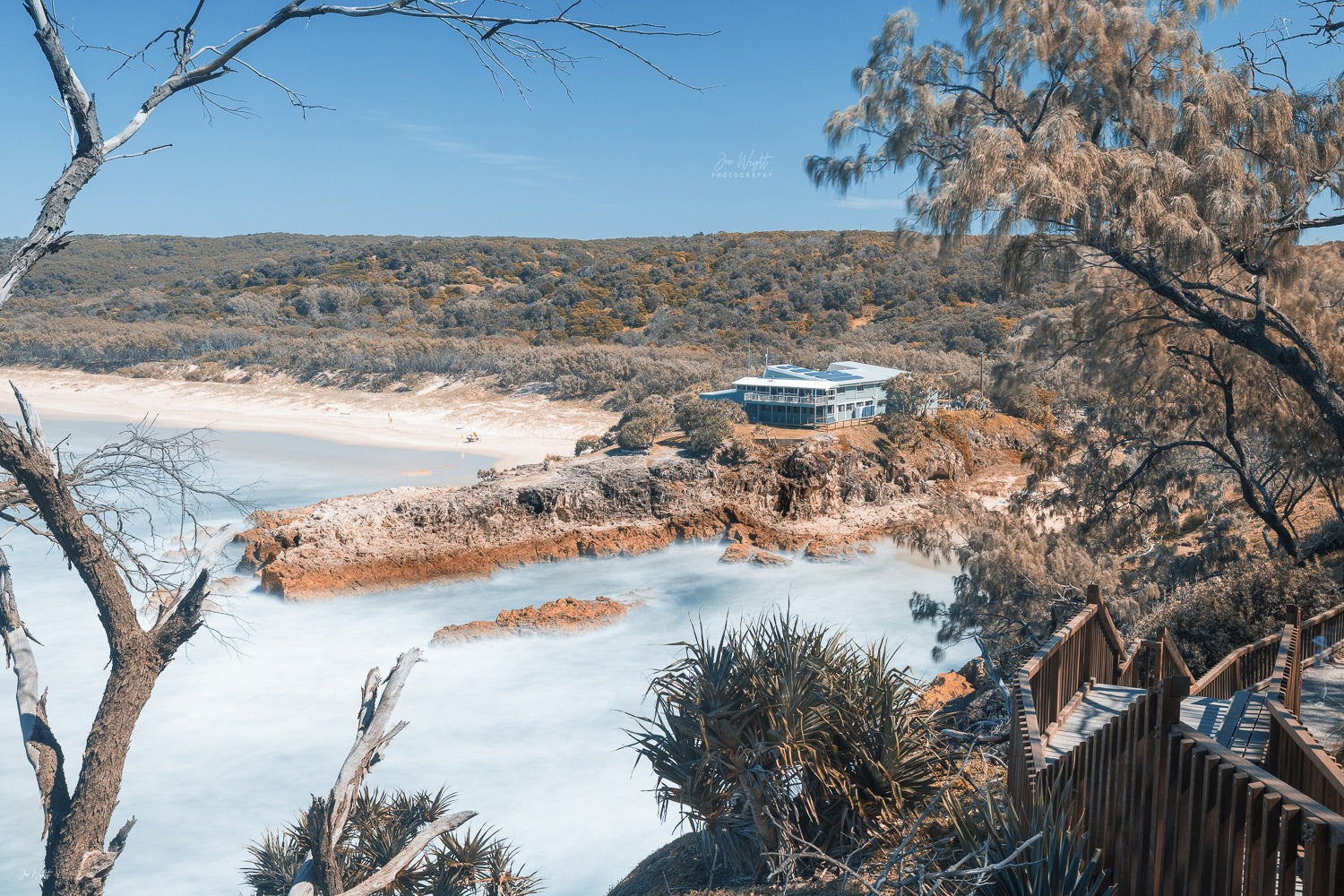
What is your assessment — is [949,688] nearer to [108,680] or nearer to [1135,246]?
[1135,246]

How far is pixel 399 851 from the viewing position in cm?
757

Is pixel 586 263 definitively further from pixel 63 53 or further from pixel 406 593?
pixel 63 53

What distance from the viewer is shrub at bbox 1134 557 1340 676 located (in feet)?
32.1

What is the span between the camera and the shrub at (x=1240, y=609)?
9.77 meters

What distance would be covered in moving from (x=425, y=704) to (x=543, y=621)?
3168mm

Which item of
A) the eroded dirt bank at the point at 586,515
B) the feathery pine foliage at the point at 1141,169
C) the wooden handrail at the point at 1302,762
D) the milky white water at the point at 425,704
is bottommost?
the milky white water at the point at 425,704

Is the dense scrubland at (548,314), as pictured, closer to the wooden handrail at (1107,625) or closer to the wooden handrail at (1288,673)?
the wooden handrail at (1107,625)

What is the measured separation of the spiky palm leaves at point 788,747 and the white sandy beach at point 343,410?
76.9ft

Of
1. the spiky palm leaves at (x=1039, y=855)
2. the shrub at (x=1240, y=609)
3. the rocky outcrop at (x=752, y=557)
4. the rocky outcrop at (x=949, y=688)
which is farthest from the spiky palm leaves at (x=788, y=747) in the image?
the rocky outcrop at (x=752, y=557)

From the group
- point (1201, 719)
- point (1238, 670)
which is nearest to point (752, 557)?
point (1238, 670)

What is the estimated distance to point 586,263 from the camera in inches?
2793

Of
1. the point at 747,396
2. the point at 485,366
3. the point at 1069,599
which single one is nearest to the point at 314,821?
the point at 1069,599

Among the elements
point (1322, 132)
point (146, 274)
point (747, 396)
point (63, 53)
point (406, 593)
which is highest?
point (146, 274)

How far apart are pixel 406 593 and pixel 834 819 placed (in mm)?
15734
